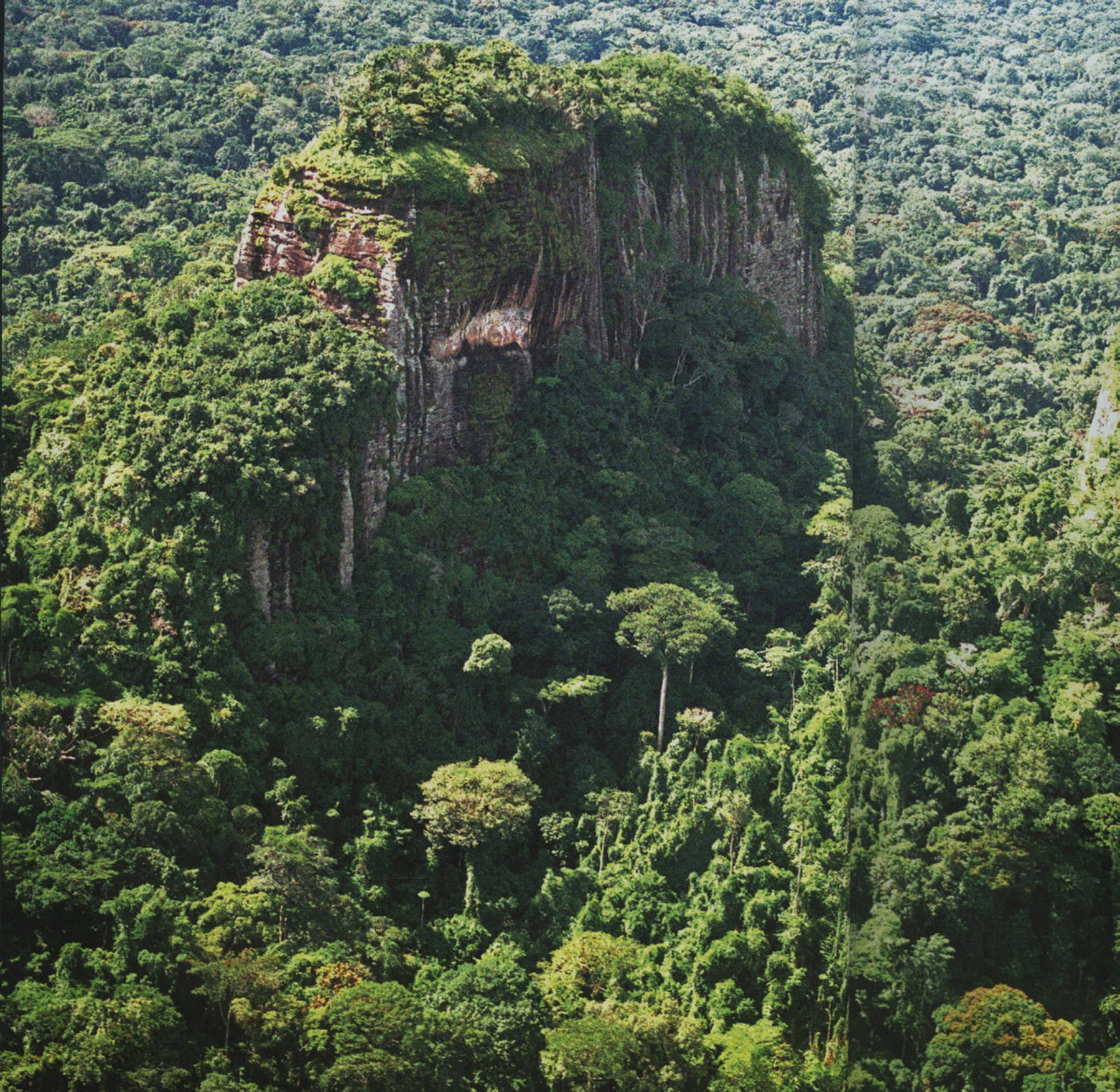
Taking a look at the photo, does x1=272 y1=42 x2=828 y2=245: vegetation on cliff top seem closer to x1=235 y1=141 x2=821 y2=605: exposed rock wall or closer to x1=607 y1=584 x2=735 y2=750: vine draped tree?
x1=235 y1=141 x2=821 y2=605: exposed rock wall

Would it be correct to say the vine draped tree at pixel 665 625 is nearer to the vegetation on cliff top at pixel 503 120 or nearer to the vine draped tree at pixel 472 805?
the vine draped tree at pixel 472 805

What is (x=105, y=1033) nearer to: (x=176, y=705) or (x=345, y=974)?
(x=345, y=974)

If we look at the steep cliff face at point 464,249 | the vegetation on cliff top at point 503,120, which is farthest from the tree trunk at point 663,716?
the vegetation on cliff top at point 503,120

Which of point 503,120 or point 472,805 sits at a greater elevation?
point 503,120

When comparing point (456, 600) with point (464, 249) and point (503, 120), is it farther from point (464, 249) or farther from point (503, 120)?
point (503, 120)

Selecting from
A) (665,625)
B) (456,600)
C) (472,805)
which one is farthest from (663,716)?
(472,805)
